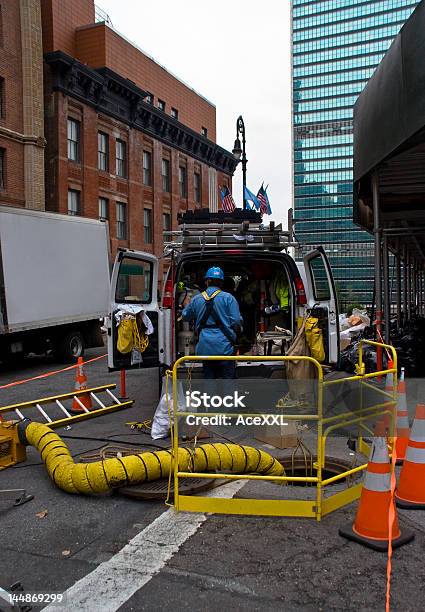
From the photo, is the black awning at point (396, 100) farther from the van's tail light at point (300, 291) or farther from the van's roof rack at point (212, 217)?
the van's tail light at point (300, 291)

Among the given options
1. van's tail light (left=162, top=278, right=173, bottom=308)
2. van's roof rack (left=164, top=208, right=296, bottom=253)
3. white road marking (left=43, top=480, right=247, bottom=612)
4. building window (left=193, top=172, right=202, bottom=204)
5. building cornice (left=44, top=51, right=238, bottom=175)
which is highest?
building cornice (left=44, top=51, right=238, bottom=175)

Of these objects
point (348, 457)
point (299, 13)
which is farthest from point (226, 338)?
point (299, 13)

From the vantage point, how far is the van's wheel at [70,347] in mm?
14898

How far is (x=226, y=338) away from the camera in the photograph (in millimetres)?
6777

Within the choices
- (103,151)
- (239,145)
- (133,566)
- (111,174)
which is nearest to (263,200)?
(239,145)

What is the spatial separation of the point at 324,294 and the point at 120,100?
89.0 ft

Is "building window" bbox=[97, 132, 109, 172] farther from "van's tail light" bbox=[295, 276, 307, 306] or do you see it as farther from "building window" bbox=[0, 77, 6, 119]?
"van's tail light" bbox=[295, 276, 307, 306]

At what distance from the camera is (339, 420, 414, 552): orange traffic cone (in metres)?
3.94

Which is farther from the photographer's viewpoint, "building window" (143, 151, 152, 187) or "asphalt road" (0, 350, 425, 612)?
"building window" (143, 151, 152, 187)

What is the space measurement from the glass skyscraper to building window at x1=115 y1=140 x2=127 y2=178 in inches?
2276

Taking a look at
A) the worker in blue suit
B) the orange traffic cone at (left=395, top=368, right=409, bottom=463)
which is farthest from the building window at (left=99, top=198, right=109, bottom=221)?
the orange traffic cone at (left=395, top=368, right=409, bottom=463)

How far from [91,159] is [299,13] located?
87.4 meters

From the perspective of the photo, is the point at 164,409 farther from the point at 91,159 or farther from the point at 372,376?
the point at 91,159

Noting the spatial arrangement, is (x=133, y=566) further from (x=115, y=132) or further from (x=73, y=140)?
(x=115, y=132)
